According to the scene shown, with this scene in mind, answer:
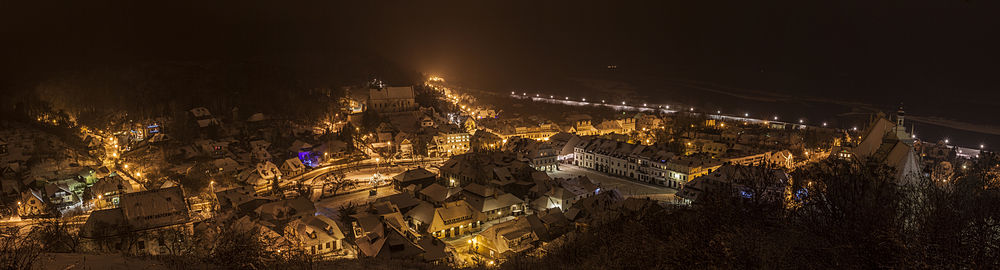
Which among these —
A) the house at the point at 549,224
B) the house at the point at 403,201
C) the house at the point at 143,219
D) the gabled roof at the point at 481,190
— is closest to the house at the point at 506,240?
the house at the point at 549,224

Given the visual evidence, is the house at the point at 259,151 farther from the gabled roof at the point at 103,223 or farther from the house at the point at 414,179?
the gabled roof at the point at 103,223

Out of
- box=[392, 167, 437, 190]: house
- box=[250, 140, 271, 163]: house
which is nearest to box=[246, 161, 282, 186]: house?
box=[250, 140, 271, 163]: house

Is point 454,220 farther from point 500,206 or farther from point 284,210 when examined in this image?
point 284,210

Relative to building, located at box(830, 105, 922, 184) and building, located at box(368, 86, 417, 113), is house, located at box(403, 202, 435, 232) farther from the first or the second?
building, located at box(368, 86, 417, 113)

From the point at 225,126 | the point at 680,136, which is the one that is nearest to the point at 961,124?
the point at 680,136

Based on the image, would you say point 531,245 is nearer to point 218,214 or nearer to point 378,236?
point 378,236

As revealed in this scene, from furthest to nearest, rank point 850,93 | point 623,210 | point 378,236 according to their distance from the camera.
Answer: point 850,93, point 623,210, point 378,236
